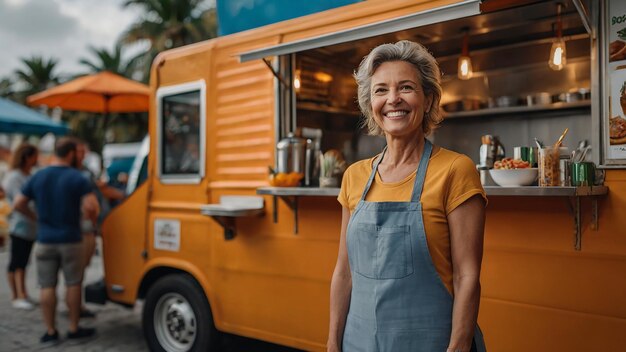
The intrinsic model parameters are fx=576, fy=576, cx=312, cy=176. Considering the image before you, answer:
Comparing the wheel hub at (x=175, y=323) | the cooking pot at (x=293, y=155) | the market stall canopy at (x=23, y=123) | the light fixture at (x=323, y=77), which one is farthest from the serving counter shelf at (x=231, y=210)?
the market stall canopy at (x=23, y=123)

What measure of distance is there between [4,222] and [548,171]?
42.2 ft

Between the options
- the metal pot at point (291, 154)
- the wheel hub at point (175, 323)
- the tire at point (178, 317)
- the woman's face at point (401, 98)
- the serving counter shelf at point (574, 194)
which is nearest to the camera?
the woman's face at point (401, 98)

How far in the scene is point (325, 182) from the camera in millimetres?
4195

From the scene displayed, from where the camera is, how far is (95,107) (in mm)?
9102

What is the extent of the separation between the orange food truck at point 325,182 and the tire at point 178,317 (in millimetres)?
13

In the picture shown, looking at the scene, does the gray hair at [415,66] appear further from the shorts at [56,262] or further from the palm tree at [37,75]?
the palm tree at [37,75]

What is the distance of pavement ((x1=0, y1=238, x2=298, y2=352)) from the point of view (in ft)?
18.1

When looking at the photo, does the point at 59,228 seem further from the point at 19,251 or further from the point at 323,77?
the point at 323,77

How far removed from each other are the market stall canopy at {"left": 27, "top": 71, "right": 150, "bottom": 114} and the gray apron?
6.79m

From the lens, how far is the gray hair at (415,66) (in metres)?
2.20

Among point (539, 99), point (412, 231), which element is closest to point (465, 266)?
point (412, 231)

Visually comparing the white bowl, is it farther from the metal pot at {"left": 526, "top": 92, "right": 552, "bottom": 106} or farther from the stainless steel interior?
the metal pot at {"left": 526, "top": 92, "right": 552, "bottom": 106}

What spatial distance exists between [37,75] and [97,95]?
3764 centimetres

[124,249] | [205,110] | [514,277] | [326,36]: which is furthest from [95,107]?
[514,277]
